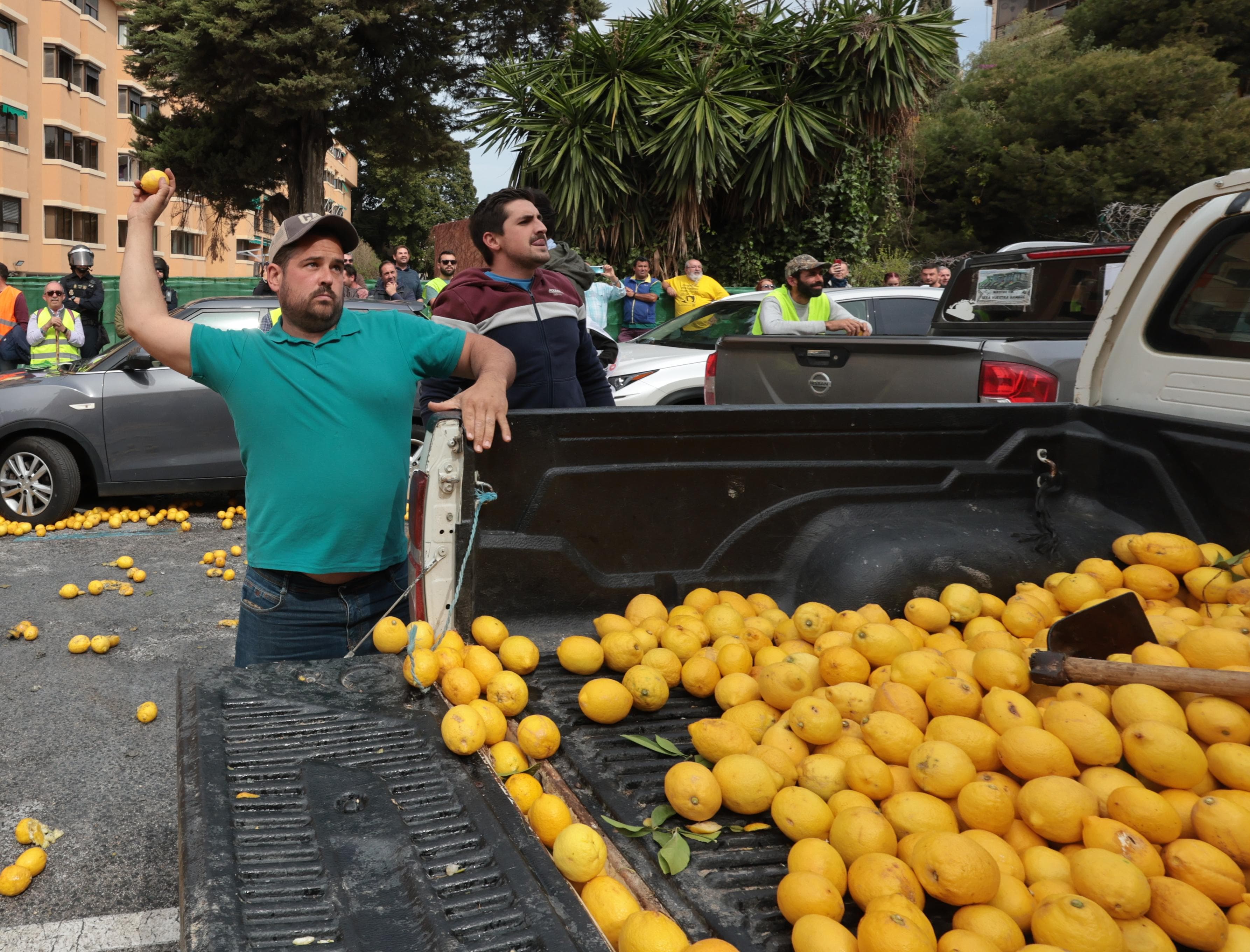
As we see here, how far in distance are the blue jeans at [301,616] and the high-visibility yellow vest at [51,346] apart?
366 inches

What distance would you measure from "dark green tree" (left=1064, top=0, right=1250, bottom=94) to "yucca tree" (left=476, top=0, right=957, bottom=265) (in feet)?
72.8

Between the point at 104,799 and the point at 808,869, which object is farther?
the point at 104,799

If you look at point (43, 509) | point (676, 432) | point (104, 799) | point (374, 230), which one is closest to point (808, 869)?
point (676, 432)

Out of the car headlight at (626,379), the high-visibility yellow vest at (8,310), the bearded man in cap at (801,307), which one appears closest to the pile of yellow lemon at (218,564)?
the car headlight at (626,379)

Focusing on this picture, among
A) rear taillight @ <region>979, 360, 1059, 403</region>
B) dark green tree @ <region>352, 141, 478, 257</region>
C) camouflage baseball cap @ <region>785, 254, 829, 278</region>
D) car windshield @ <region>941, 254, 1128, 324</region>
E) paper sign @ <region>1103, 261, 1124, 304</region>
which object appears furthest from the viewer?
dark green tree @ <region>352, 141, 478, 257</region>

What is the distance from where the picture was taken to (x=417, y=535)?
8.26ft

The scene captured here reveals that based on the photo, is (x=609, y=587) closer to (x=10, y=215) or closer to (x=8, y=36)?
(x=10, y=215)

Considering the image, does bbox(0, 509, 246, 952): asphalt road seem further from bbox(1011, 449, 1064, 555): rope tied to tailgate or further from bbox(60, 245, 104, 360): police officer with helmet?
bbox(60, 245, 104, 360): police officer with helmet

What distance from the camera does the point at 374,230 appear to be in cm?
5866

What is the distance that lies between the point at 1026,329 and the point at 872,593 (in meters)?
3.86

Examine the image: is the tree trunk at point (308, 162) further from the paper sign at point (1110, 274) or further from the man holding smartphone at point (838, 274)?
the paper sign at point (1110, 274)

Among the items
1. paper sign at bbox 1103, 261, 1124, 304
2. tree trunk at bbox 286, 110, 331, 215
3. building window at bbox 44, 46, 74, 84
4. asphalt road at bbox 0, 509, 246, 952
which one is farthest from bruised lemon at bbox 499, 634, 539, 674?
building window at bbox 44, 46, 74, 84

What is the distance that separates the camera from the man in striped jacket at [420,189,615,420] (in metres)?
3.87

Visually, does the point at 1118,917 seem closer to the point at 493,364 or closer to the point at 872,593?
the point at 872,593
